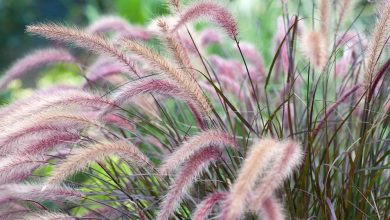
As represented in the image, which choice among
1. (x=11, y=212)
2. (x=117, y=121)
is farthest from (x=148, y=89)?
(x=11, y=212)

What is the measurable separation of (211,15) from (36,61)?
38.1 inches

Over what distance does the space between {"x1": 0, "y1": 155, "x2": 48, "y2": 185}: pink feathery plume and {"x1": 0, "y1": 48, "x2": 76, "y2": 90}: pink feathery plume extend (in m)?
0.73

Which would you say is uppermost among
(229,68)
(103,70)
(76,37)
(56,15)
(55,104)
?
(76,37)

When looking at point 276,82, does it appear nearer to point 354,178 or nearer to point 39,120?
point 354,178

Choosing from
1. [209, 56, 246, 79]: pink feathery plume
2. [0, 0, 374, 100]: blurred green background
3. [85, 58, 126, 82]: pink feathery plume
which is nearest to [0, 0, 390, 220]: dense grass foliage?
[85, 58, 126, 82]: pink feathery plume

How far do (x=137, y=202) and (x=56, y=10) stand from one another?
7.75 m

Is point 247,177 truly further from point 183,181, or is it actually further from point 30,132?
point 30,132

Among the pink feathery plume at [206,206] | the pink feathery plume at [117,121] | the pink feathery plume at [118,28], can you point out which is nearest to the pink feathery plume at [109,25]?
the pink feathery plume at [118,28]

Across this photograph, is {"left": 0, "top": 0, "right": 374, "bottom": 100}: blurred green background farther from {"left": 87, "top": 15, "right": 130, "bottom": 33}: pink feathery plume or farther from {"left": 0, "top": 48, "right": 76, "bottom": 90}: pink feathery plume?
{"left": 0, "top": 48, "right": 76, "bottom": 90}: pink feathery plume

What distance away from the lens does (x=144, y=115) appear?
3.08 meters

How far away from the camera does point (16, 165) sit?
6.75 ft

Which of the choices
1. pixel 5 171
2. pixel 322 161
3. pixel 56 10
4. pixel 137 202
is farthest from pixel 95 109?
pixel 56 10

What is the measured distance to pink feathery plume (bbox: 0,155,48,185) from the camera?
6.71 ft

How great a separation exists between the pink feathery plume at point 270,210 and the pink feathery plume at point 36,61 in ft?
4.77
